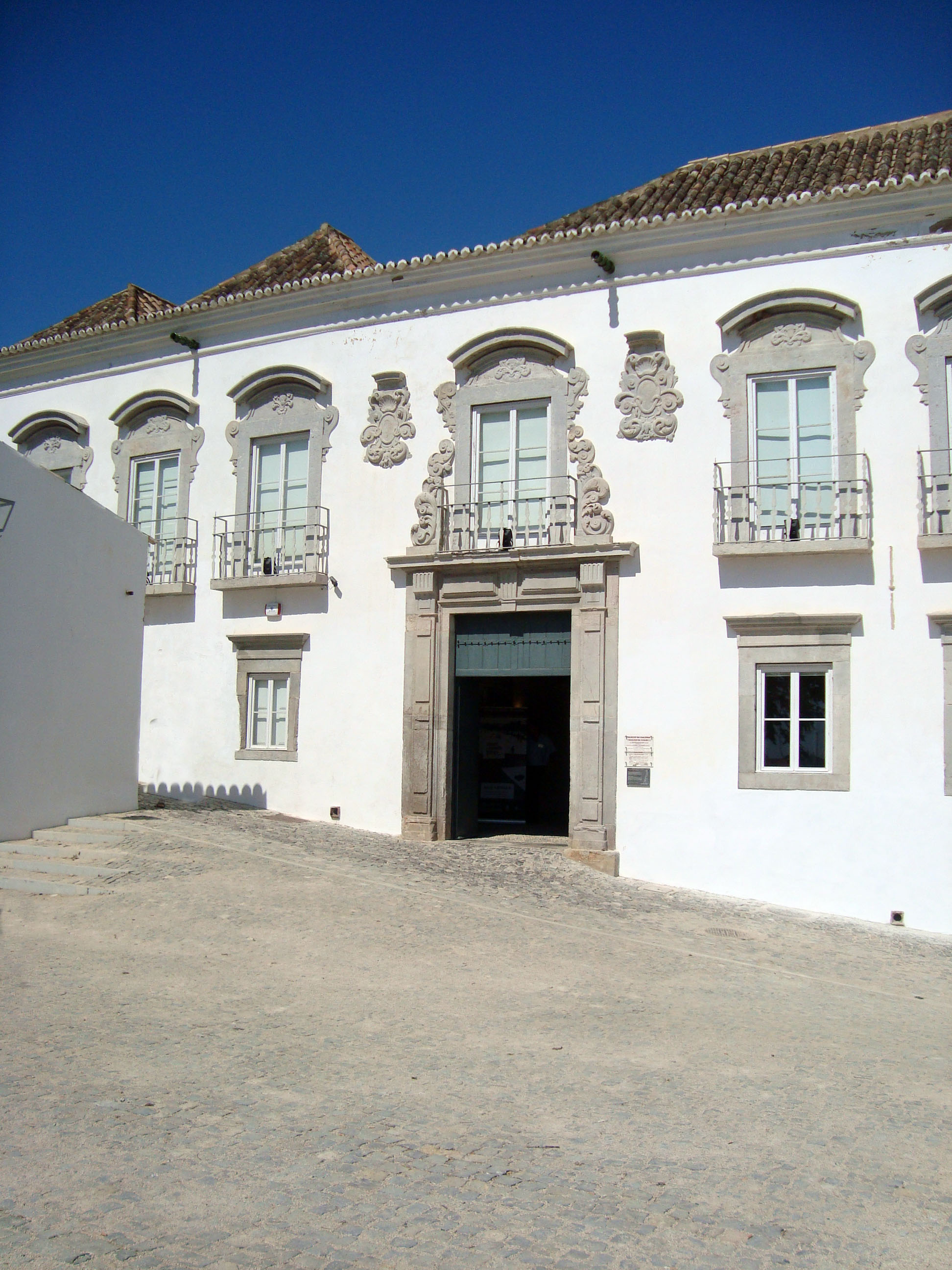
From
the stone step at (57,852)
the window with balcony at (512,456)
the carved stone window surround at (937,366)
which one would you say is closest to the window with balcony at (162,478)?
the window with balcony at (512,456)

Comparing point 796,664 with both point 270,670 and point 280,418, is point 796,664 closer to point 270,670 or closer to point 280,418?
point 270,670

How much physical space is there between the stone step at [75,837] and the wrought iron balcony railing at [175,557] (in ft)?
15.8

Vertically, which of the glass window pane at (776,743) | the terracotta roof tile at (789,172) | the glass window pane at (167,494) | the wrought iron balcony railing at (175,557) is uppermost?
the terracotta roof tile at (789,172)

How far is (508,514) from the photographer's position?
12680 mm

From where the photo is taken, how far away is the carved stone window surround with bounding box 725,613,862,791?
10.8m

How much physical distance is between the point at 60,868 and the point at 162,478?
7.29 m

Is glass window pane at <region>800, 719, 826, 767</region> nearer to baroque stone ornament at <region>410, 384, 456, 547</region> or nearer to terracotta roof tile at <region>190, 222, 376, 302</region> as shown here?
baroque stone ornament at <region>410, 384, 456, 547</region>

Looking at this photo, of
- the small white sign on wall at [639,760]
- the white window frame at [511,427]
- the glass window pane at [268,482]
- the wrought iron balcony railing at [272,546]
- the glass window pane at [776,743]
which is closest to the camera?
the glass window pane at [776,743]

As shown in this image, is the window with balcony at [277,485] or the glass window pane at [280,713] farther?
the glass window pane at [280,713]

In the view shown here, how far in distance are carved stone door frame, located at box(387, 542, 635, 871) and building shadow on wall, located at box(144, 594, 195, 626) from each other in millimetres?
3487

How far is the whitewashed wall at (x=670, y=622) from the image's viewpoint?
420 inches

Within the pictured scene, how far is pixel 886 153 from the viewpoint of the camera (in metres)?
12.2

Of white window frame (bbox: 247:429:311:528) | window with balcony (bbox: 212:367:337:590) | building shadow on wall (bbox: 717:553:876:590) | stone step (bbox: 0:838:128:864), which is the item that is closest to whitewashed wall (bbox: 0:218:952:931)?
building shadow on wall (bbox: 717:553:876:590)

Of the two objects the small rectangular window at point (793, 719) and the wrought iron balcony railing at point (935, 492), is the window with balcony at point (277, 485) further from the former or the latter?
the wrought iron balcony railing at point (935, 492)
